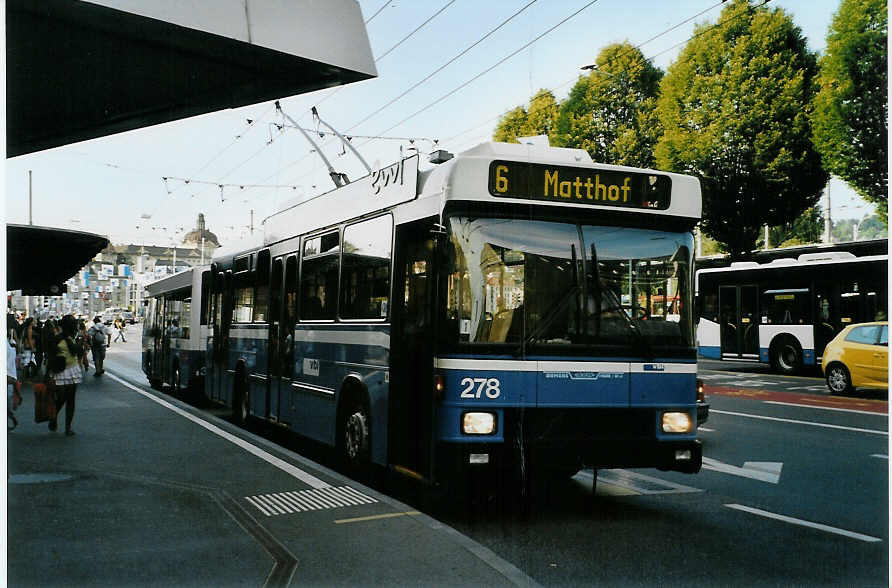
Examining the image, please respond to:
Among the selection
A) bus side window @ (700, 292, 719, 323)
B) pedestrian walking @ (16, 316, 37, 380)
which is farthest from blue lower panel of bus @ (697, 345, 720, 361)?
pedestrian walking @ (16, 316, 37, 380)

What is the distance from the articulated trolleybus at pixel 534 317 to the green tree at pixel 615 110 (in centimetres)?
1659

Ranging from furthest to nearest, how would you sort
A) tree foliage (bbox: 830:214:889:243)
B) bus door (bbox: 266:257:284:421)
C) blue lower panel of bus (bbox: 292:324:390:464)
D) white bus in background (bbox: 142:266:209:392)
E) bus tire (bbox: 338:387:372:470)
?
tree foliage (bbox: 830:214:889:243), white bus in background (bbox: 142:266:209:392), bus door (bbox: 266:257:284:421), bus tire (bbox: 338:387:372:470), blue lower panel of bus (bbox: 292:324:390:464)

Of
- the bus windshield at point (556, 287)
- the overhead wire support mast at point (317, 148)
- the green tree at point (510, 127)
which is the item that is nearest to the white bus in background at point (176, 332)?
the overhead wire support mast at point (317, 148)

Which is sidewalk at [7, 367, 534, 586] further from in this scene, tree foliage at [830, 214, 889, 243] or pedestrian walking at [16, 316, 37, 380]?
tree foliage at [830, 214, 889, 243]

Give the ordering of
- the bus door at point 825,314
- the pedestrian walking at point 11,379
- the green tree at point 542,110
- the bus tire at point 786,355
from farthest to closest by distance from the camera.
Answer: the bus tire at point 786,355 < the green tree at point 542,110 < the bus door at point 825,314 < the pedestrian walking at point 11,379

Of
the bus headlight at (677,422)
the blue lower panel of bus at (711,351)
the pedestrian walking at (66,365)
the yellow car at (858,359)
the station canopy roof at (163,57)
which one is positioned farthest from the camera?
the blue lower panel of bus at (711,351)

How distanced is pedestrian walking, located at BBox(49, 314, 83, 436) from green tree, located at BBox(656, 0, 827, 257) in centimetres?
1921

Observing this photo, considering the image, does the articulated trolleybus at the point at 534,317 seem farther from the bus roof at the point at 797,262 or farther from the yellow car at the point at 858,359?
the bus roof at the point at 797,262

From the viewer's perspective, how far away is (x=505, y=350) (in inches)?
264

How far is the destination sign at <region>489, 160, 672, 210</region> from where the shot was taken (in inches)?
275

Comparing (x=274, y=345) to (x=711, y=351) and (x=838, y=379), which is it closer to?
(x=838, y=379)

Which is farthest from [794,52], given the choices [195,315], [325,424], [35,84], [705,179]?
[35,84]

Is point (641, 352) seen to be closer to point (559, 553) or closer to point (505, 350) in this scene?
point (505, 350)

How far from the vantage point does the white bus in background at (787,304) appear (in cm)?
2206
